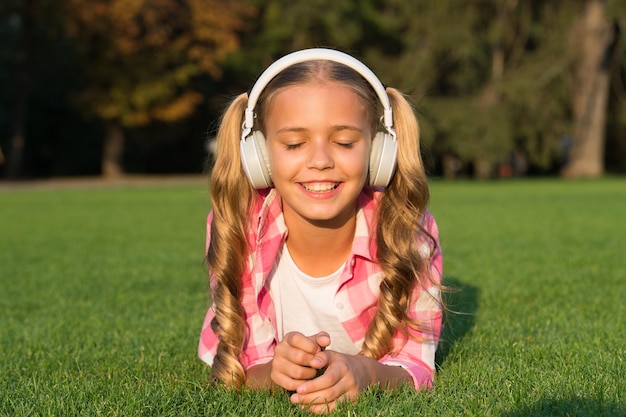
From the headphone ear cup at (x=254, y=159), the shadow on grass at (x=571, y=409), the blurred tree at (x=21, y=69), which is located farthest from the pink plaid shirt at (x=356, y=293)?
the blurred tree at (x=21, y=69)

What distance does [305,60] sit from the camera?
10.7 ft

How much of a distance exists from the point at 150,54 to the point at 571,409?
111 ft

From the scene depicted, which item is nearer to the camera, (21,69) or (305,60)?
(305,60)

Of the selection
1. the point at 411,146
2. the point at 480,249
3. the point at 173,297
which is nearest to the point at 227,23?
the point at 480,249

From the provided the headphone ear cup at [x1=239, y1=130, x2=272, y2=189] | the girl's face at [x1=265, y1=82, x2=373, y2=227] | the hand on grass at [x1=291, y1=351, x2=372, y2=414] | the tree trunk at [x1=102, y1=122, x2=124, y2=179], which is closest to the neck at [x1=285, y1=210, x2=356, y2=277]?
the girl's face at [x1=265, y1=82, x2=373, y2=227]

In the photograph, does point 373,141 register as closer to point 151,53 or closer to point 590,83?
point 590,83

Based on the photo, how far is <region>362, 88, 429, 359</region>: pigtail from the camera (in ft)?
10.8

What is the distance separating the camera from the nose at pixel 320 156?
3176 millimetres

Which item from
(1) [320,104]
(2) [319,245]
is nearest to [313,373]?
(2) [319,245]

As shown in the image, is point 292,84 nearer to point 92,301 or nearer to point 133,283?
point 92,301

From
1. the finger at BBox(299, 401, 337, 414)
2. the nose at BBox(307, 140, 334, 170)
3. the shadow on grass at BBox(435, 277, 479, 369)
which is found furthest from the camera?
the shadow on grass at BBox(435, 277, 479, 369)

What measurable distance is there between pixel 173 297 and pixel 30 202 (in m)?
15.6

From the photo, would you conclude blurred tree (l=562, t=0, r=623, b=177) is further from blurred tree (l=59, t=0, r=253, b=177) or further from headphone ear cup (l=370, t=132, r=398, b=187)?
headphone ear cup (l=370, t=132, r=398, b=187)

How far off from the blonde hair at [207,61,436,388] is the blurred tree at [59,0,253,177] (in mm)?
30715
